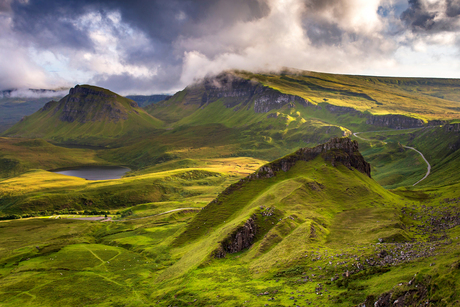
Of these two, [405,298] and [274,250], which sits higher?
[405,298]

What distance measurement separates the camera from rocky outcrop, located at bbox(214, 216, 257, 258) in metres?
103

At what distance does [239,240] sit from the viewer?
106m

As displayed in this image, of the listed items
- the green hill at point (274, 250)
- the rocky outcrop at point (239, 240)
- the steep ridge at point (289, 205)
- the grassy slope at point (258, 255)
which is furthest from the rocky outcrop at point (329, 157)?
the rocky outcrop at point (239, 240)

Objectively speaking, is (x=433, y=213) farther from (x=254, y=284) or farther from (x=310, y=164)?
(x=254, y=284)

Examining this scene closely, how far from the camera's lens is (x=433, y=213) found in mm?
114812

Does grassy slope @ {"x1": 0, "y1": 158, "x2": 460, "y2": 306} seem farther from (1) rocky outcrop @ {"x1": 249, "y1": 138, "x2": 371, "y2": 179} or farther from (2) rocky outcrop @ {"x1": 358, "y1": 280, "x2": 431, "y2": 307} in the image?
(1) rocky outcrop @ {"x1": 249, "y1": 138, "x2": 371, "y2": 179}

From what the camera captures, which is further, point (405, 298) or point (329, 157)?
point (329, 157)

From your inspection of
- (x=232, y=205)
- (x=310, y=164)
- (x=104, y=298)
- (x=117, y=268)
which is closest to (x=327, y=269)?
(x=104, y=298)

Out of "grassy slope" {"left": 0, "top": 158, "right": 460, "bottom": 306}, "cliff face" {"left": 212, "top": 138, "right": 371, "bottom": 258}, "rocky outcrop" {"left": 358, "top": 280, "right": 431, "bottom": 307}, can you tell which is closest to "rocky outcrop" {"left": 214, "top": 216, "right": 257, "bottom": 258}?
"grassy slope" {"left": 0, "top": 158, "right": 460, "bottom": 306}

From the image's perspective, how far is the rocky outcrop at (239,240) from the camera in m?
103

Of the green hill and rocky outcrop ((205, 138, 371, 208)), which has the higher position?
rocky outcrop ((205, 138, 371, 208))

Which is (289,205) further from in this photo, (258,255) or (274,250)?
(274,250)

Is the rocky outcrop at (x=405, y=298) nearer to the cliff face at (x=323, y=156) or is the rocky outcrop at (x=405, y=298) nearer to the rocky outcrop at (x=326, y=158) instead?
the cliff face at (x=323, y=156)

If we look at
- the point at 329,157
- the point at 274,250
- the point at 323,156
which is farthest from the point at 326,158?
the point at 274,250
